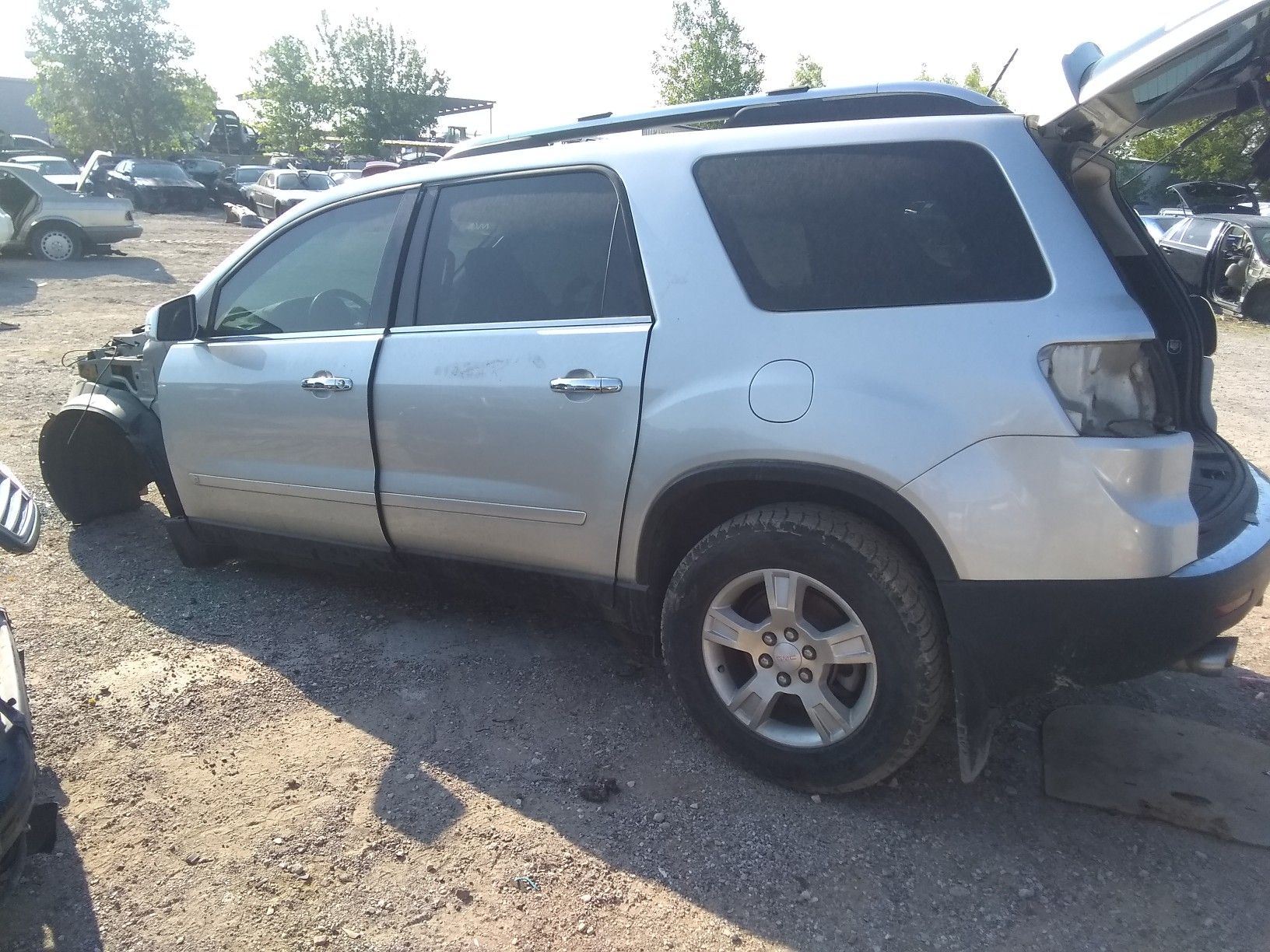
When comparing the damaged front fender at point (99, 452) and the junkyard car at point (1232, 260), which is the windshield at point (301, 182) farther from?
the damaged front fender at point (99, 452)

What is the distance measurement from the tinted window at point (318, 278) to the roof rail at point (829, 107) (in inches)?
37.4

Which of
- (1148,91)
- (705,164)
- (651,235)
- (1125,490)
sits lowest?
(1125,490)

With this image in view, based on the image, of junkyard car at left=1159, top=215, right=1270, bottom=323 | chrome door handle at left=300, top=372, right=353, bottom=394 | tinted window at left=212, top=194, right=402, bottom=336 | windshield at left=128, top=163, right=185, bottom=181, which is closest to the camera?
chrome door handle at left=300, top=372, right=353, bottom=394

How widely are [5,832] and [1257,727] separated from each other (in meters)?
3.74

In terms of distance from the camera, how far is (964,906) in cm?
239

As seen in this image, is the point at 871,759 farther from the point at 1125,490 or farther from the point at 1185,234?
the point at 1185,234

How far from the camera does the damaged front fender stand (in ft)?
14.9

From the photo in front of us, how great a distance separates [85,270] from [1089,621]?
57.5ft

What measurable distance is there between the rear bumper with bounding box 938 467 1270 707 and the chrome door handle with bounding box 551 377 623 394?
1127 millimetres

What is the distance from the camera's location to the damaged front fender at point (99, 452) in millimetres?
4555

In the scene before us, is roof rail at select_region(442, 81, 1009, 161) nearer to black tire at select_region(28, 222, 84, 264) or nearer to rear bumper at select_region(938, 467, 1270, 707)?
rear bumper at select_region(938, 467, 1270, 707)

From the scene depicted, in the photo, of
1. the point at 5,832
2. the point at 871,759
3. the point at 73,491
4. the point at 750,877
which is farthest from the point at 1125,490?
the point at 73,491

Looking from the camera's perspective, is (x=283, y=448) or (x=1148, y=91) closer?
(x=1148, y=91)

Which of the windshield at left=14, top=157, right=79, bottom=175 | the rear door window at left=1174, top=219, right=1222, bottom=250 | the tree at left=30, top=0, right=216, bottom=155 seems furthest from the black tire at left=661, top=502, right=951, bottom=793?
the tree at left=30, top=0, right=216, bottom=155
